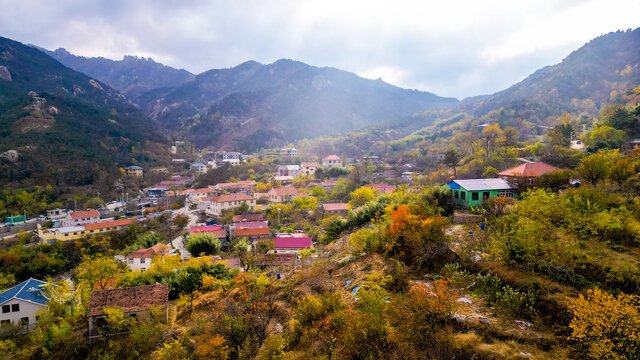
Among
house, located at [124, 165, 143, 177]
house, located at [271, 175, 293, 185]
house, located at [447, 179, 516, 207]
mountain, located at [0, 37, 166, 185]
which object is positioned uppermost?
mountain, located at [0, 37, 166, 185]

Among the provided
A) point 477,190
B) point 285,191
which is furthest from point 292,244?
point 285,191

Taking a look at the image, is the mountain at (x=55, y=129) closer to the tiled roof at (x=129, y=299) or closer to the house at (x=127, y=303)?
the tiled roof at (x=129, y=299)

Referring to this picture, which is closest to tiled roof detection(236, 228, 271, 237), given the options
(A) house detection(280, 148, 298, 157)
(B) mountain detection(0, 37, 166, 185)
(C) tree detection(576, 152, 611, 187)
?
(C) tree detection(576, 152, 611, 187)

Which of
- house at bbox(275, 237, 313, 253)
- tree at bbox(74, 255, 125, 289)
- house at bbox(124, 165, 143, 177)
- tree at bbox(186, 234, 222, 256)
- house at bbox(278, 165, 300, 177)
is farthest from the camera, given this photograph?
house at bbox(124, 165, 143, 177)

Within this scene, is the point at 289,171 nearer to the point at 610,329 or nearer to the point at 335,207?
the point at 335,207

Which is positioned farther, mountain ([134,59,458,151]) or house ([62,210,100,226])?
mountain ([134,59,458,151])

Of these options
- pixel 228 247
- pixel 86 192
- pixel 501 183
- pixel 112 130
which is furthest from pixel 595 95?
pixel 112 130

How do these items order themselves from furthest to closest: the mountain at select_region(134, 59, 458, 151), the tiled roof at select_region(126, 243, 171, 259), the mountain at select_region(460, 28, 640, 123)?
the mountain at select_region(134, 59, 458, 151)
the mountain at select_region(460, 28, 640, 123)
the tiled roof at select_region(126, 243, 171, 259)

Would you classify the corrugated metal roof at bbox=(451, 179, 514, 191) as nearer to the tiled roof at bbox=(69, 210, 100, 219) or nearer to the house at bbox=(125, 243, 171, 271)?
the house at bbox=(125, 243, 171, 271)
